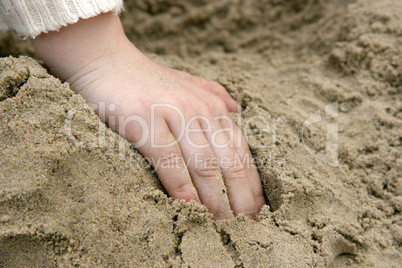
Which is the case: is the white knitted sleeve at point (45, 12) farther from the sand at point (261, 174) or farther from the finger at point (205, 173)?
the finger at point (205, 173)

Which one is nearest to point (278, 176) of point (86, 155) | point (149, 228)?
point (149, 228)

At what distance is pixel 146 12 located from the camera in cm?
182

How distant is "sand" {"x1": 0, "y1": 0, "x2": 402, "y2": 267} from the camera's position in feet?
2.74

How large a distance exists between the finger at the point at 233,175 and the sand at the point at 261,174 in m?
0.06

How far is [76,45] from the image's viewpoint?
1071 mm

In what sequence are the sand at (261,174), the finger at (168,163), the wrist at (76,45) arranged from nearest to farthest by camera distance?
the sand at (261,174), the finger at (168,163), the wrist at (76,45)

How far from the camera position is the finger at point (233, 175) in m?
1.01

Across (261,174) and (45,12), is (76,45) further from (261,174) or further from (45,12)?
(261,174)

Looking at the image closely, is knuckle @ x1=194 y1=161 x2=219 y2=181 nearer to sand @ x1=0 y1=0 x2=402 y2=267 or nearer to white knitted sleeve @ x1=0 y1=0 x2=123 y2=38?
sand @ x1=0 y1=0 x2=402 y2=267

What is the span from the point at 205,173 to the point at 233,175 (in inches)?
3.6

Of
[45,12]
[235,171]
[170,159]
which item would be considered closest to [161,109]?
[170,159]

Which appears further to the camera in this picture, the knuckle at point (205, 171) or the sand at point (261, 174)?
the knuckle at point (205, 171)

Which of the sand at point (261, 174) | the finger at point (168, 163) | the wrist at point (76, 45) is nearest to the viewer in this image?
the sand at point (261, 174)

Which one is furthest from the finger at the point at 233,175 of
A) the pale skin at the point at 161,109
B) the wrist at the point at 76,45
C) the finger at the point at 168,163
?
the wrist at the point at 76,45
